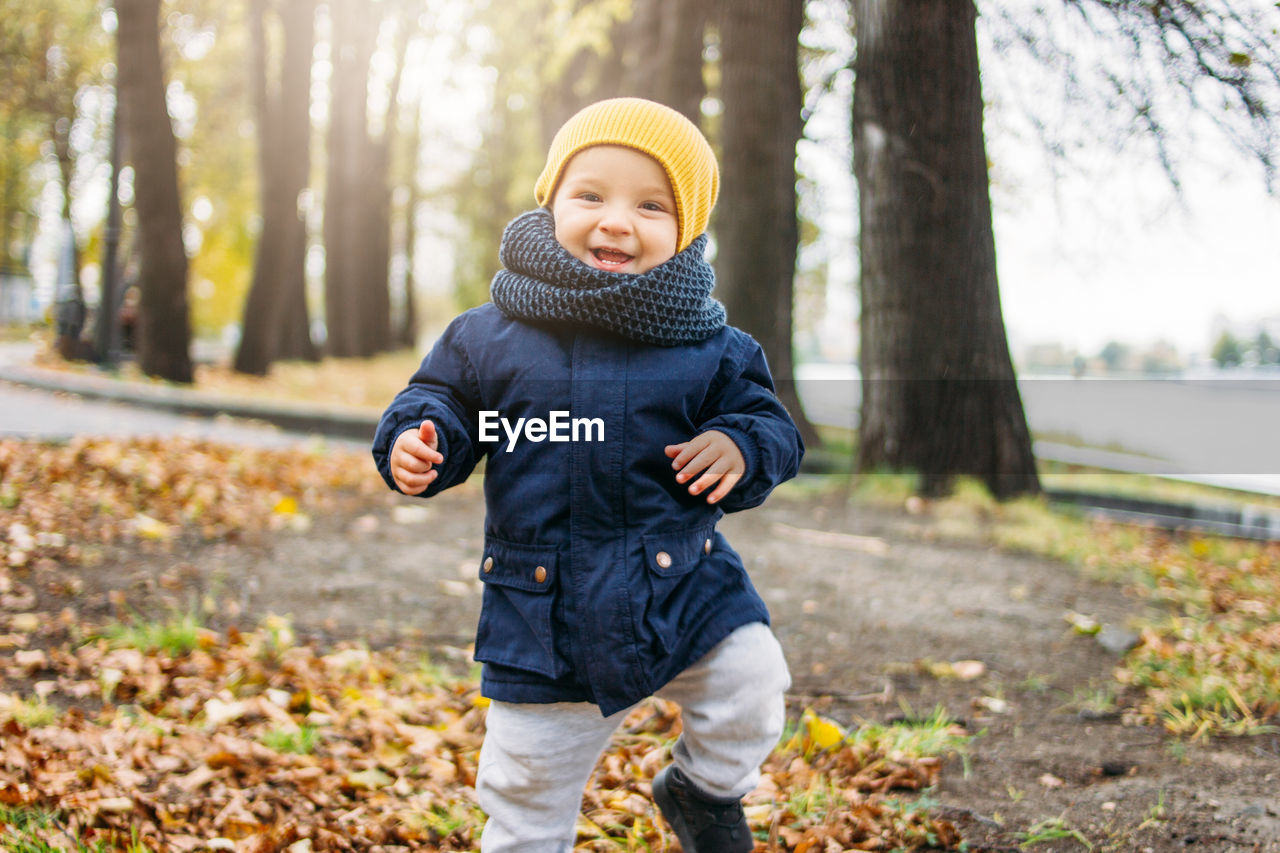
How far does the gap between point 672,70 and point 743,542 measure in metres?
4.79

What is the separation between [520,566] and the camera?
1.83 meters

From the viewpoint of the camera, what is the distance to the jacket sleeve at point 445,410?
181 cm

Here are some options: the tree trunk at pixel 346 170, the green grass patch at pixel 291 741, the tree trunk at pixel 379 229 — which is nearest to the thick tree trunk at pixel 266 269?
the tree trunk at pixel 346 170

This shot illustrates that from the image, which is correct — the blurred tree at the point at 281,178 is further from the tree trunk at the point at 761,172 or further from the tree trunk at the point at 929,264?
the tree trunk at the point at 929,264

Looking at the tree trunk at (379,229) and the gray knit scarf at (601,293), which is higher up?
the tree trunk at (379,229)

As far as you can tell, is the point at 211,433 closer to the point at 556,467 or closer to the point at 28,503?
the point at 28,503

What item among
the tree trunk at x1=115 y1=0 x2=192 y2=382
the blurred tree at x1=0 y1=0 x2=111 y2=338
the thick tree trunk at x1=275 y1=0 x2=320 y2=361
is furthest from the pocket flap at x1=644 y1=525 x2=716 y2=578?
the thick tree trunk at x1=275 y1=0 x2=320 y2=361

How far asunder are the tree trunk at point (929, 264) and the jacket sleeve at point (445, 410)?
139 inches

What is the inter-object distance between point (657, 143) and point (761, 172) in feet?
17.5

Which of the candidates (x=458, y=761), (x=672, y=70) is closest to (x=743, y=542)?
(x=458, y=761)

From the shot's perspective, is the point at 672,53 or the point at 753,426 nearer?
the point at 753,426

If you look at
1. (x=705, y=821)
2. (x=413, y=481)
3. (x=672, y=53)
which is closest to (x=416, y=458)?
(x=413, y=481)

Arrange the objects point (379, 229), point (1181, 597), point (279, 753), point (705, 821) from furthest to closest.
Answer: point (379, 229)
point (1181, 597)
point (279, 753)
point (705, 821)

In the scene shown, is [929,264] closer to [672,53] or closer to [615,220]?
[615,220]
